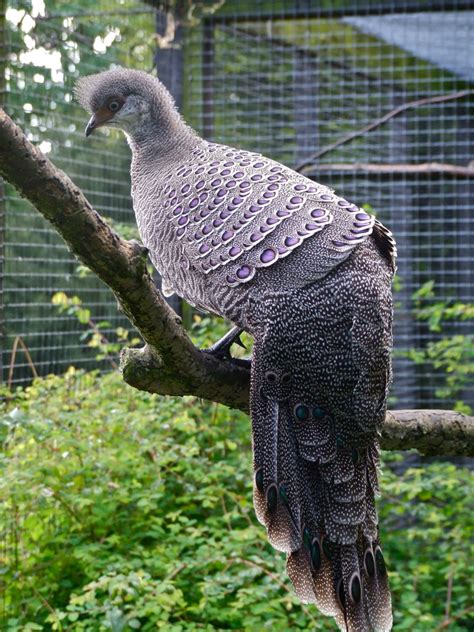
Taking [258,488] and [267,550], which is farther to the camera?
[267,550]

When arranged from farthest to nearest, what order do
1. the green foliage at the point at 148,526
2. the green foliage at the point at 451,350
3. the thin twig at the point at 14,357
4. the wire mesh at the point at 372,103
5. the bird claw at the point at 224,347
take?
the wire mesh at the point at 372,103, the green foliage at the point at 451,350, the thin twig at the point at 14,357, the green foliage at the point at 148,526, the bird claw at the point at 224,347

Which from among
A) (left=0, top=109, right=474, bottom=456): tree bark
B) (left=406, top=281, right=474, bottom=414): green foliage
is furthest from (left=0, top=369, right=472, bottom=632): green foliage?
(left=0, top=109, right=474, bottom=456): tree bark

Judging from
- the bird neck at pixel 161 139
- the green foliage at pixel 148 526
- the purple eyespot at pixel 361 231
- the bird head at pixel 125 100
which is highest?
the bird head at pixel 125 100

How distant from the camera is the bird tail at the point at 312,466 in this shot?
7.54 ft

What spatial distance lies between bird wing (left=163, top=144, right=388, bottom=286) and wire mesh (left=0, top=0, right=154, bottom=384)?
1.74 meters

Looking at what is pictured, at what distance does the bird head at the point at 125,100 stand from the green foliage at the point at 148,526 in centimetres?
123

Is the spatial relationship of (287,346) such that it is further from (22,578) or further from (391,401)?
(391,401)

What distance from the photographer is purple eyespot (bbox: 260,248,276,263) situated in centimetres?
236

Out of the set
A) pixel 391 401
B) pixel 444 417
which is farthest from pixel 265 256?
pixel 391 401

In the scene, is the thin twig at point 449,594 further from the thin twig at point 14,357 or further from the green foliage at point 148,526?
the thin twig at point 14,357

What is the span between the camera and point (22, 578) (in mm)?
4035

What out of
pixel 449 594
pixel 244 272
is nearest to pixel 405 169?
pixel 449 594

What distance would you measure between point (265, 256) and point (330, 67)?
133 inches

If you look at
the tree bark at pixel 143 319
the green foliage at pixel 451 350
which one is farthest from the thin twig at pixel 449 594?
the tree bark at pixel 143 319
